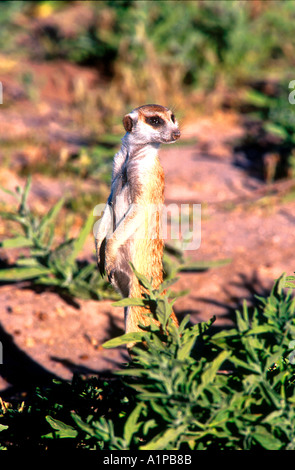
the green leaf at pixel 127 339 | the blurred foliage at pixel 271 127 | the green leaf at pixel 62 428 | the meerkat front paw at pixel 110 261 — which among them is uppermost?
the blurred foliage at pixel 271 127

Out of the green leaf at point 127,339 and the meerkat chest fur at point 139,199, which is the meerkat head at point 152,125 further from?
the green leaf at point 127,339

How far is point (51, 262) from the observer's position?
3.59 metres

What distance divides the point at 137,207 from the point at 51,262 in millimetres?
1231

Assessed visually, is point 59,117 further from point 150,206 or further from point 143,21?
point 150,206

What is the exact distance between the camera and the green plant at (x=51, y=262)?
3461mm

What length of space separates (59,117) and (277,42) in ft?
9.64

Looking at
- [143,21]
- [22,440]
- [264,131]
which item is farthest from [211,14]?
[22,440]

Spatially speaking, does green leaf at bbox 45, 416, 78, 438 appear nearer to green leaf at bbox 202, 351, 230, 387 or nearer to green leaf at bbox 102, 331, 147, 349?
green leaf at bbox 102, 331, 147, 349

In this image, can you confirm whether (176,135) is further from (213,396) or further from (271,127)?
(271,127)

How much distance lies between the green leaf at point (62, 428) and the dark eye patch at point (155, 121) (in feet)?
4.27

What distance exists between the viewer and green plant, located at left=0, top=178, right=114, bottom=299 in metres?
3.46

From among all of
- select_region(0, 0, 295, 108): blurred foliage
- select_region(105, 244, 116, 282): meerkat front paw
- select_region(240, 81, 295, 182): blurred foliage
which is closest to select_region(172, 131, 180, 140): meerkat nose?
select_region(105, 244, 116, 282): meerkat front paw

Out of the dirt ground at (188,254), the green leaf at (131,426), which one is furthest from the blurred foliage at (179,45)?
the green leaf at (131,426)

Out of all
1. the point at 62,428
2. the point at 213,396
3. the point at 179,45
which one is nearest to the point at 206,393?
the point at 213,396
